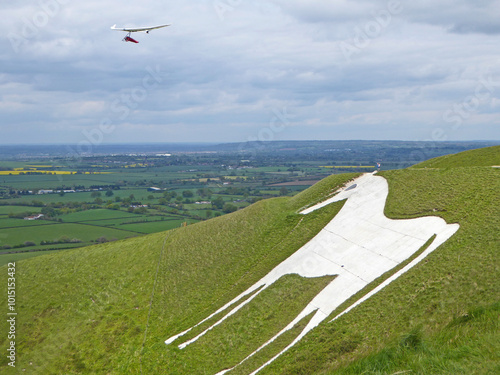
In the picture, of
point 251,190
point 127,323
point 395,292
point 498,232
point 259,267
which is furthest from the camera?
point 251,190

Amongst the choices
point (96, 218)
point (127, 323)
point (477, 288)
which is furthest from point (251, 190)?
point (477, 288)

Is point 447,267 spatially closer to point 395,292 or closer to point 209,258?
point 395,292

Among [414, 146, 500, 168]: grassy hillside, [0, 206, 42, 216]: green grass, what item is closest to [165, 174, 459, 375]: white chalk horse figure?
[414, 146, 500, 168]: grassy hillside

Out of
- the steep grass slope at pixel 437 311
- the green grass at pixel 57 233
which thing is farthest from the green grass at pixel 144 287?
the green grass at pixel 57 233

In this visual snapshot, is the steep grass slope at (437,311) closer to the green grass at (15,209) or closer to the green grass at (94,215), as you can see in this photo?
the green grass at (94,215)

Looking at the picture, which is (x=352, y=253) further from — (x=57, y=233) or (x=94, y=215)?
(x=94, y=215)
